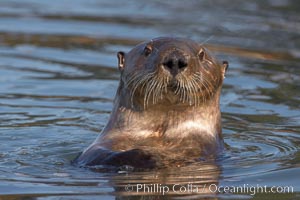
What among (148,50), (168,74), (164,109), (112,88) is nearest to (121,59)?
(148,50)

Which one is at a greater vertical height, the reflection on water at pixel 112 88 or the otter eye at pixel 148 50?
the otter eye at pixel 148 50

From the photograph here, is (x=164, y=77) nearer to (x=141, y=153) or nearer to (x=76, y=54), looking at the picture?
(x=141, y=153)

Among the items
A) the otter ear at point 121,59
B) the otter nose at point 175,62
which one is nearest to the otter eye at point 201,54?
the otter nose at point 175,62

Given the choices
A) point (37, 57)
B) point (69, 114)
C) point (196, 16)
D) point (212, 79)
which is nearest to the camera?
point (212, 79)

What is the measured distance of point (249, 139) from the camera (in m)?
8.09

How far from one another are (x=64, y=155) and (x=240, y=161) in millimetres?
1316

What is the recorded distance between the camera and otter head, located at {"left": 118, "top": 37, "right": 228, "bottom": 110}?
6672 millimetres

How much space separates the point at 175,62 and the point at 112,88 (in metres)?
3.38

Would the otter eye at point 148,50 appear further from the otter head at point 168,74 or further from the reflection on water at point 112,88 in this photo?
the reflection on water at point 112,88

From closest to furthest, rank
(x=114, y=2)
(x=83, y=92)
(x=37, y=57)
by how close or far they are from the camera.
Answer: (x=83, y=92)
(x=37, y=57)
(x=114, y=2)

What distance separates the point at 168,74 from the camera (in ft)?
21.8

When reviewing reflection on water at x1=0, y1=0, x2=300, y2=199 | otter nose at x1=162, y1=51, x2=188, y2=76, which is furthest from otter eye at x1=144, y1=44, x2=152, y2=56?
reflection on water at x1=0, y1=0, x2=300, y2=199

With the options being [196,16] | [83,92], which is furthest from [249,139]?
[196,16]

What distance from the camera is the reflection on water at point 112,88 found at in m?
6.50
